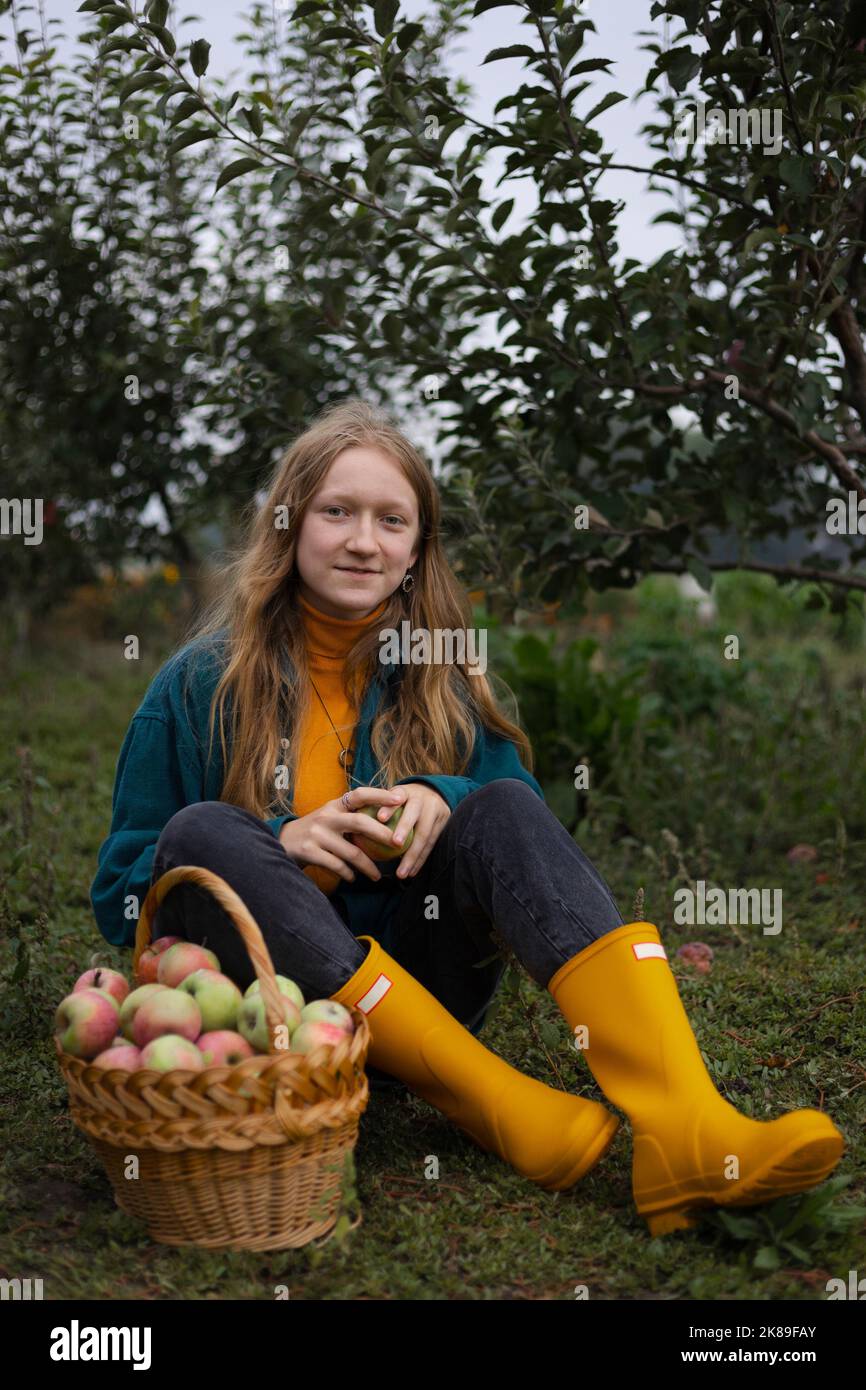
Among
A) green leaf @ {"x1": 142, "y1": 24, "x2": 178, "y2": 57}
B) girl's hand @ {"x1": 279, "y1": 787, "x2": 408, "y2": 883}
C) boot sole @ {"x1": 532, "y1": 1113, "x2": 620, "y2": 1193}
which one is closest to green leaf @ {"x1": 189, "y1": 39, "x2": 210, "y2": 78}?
green leaf @ {"x1": 142, "y1": 24, "x2": 178, "y2": 57}

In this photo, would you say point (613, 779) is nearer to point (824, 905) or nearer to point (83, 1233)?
point (824, 905)

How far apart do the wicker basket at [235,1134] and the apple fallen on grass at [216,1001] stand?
0.10m

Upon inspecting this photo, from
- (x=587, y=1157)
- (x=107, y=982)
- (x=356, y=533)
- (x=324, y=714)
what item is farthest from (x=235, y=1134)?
(x=356, y=533)

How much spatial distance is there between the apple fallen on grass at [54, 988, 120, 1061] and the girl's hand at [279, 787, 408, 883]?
380mm

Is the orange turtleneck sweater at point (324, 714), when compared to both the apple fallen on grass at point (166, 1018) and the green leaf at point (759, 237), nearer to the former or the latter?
the apple fallen on grass at point (166, 1018)

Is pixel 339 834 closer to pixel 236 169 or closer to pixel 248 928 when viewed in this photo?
pixel 248 928

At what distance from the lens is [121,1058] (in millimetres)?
1646

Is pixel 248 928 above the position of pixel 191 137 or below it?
below

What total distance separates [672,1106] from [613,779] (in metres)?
1.99

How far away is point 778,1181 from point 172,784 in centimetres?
111

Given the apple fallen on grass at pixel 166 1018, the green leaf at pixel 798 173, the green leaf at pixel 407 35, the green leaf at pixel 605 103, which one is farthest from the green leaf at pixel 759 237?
the apple fallen on grass at pixel 166 1018

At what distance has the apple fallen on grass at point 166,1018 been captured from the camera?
168cm
